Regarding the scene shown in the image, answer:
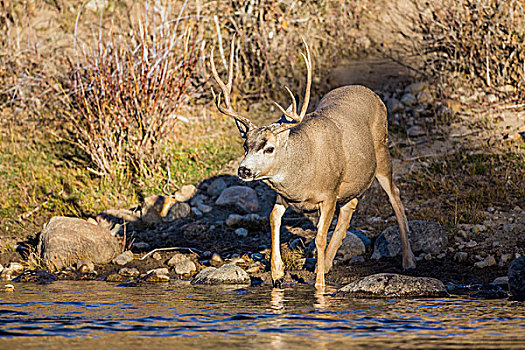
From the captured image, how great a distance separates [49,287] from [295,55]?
345 inches

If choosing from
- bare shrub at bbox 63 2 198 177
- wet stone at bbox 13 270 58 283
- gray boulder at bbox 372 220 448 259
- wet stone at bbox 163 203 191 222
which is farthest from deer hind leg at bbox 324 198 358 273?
bare shrub at bbox 63 2 198 177

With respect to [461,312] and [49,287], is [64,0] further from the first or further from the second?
[461,312]

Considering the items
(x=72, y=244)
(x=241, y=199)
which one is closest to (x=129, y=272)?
(x=72, y=244)

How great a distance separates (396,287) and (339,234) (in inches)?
72.4

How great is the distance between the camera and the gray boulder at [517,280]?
766 cm

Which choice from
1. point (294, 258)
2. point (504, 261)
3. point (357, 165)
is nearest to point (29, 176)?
point (294, 258)

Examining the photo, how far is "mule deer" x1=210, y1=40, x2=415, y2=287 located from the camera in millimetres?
8203

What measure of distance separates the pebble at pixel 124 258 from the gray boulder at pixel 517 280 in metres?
5.07

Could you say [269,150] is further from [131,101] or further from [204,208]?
[131,101]

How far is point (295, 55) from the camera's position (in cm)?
1625

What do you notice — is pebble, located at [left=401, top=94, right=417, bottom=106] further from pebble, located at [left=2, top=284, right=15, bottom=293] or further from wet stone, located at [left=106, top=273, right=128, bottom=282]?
pebble, located at [left=2, top=284, right=15, bottom=293]

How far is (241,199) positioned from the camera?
12.0m

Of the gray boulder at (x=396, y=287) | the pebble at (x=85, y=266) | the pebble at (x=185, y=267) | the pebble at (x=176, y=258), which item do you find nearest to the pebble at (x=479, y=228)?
the gray boulder at (x=396, y=287)

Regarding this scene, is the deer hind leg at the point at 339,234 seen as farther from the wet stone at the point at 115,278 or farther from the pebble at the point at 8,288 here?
the pebble at the point at 8,288
